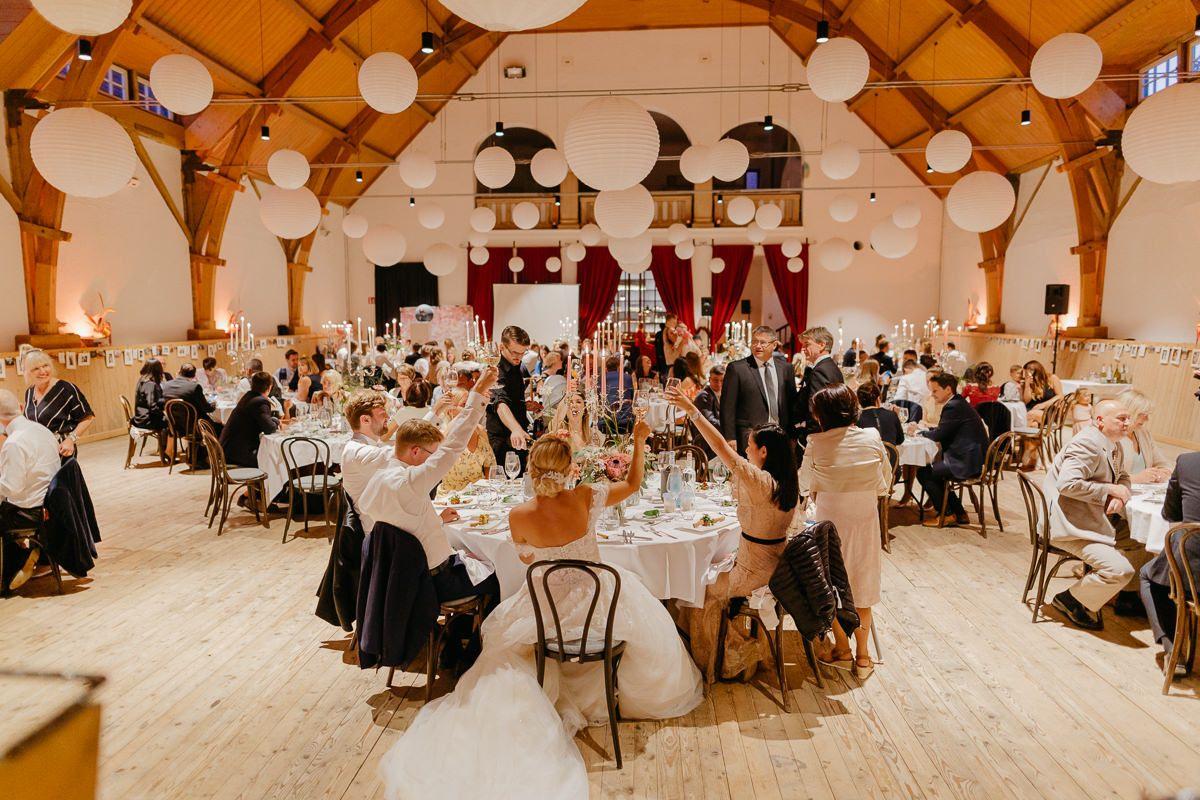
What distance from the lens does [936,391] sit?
6.32 metres

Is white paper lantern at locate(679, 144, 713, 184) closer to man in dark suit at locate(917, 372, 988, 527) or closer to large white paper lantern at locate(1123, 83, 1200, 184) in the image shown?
man in dark suit at locate(917, 372, 988, 527)

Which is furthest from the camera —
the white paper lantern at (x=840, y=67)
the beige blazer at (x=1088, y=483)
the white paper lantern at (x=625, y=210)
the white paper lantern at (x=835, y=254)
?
the white paper lantern at (x=835, y=254)

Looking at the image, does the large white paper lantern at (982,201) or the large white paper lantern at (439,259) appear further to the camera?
the large white paper lantern at (439,259)

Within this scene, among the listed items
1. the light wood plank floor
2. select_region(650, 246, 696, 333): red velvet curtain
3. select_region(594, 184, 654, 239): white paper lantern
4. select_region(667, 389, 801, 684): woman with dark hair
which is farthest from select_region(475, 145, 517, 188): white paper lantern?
select_region(650, 246, 696, 333): red velvet curtain

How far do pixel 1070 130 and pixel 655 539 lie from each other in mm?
11019

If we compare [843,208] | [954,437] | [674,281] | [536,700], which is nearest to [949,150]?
[954,437]

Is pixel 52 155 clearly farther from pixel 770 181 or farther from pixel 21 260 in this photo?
pixel 770 181

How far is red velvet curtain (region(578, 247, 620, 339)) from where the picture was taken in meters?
17.9

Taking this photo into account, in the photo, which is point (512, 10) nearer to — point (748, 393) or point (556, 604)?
point (556, 604)

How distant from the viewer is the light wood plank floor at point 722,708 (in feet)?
9.48

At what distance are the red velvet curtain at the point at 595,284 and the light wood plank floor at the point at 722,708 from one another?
1350cm

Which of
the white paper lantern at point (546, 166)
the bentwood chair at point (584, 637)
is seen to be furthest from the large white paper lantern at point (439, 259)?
the bentwood chair at point (584, 637)

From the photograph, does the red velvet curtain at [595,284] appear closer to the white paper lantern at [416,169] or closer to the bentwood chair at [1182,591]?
the white paper lantern at [416,169]

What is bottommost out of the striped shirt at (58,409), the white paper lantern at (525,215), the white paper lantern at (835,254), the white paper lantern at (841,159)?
the striped shirt at (58,409)
